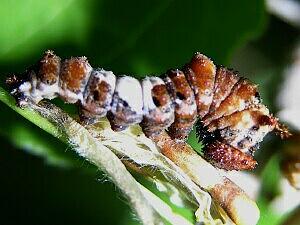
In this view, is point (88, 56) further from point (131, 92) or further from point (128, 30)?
point (131, 92)

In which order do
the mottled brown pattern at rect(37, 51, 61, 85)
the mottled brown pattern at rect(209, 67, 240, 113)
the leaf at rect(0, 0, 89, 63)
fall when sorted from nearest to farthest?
the mottled brown pattern at rect(37, 51, 61, 85) → the mottled brown pattern at rect(209, 67, 240, 113) → the leaf at rect(0, 0, 89, 63)

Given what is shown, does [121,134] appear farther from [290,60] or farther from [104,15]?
[290,60]

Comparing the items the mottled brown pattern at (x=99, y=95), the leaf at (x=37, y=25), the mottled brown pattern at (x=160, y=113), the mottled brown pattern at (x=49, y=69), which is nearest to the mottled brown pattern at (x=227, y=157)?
the mottled brown pattern at (x=160, y=113)

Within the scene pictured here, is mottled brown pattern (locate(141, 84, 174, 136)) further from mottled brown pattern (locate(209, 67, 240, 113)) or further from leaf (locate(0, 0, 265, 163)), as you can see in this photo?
leaf (locate(0, 0, 265, 163))

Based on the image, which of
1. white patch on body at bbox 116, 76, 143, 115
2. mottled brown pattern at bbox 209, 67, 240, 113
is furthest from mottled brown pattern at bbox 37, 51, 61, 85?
mottled brown pattern at bbox 209, 67, 240, 113

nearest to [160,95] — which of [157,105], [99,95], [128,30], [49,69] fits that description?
[157,105]

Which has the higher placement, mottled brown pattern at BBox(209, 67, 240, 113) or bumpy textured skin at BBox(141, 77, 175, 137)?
mottled brown pattern at BBox(209, 67, 240, 113)
